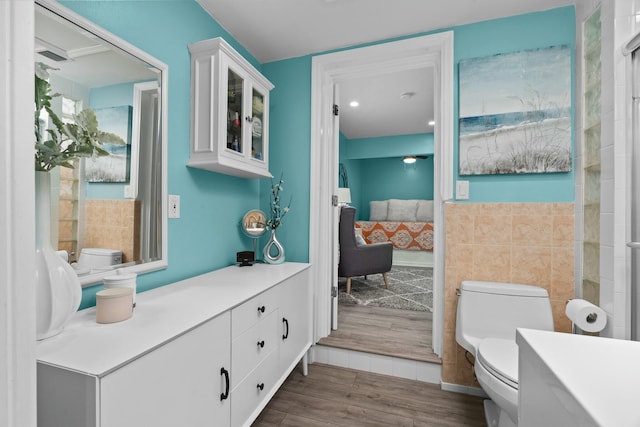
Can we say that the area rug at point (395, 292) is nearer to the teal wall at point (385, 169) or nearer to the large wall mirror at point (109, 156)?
the teal wall at point (385, 169)

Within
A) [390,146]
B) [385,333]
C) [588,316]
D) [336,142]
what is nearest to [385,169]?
[390,146]

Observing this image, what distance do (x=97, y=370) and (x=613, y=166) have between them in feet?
6.98

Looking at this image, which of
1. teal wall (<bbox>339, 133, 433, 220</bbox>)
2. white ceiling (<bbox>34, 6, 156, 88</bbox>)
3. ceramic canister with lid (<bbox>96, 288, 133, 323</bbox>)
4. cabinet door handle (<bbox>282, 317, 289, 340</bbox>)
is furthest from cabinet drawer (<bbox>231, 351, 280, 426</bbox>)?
teal wall (<bbox>339, 133, 433, 220</bbox>)

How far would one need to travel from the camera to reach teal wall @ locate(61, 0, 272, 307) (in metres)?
1.29

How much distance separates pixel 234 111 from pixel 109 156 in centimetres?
77

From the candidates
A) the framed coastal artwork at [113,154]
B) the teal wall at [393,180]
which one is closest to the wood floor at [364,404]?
the framed coastal artwork at [113,154]

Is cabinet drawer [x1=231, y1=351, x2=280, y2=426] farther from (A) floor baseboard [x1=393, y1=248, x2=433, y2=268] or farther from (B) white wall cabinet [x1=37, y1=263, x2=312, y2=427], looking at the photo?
(A) floor baseboard [x1=393, y1=248, x2=433, y2=268]

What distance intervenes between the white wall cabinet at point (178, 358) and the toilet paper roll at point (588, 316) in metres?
1.48

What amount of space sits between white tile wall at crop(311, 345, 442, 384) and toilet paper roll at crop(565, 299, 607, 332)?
2.79ft

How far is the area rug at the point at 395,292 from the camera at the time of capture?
3.10 metres

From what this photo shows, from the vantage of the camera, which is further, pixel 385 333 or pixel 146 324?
pixel 385 333

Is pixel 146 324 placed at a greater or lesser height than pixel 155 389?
greater

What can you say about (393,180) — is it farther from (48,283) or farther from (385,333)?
(48,283)

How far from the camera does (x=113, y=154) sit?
1.20 metres
